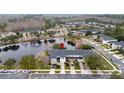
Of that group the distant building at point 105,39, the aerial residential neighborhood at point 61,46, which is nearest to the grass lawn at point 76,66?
the aerial residential neighborhood at point 61,46

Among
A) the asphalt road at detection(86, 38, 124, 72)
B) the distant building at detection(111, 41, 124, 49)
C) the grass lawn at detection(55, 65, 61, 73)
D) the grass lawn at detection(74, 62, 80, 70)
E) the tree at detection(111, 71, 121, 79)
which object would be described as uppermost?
the distant building at detection(111, 41, 124, 49)

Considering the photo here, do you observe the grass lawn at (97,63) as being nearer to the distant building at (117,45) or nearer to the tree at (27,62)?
the distant building at (117,45)

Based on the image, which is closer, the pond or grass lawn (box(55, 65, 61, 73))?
grass lawn (box(55, 65, 61, 73))

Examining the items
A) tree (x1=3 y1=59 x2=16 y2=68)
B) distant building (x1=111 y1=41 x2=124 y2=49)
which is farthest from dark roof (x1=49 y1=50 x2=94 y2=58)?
tree (x1=3 y1=59 x2=16 y2=68)

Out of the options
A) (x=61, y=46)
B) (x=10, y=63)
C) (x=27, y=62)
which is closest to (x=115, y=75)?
(x=61, y=46)

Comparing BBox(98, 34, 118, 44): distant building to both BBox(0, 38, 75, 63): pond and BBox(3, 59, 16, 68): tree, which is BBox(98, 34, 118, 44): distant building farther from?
BBox(3, 59, 16, 68): tree

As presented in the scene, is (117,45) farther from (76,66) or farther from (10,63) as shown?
(10,63)
